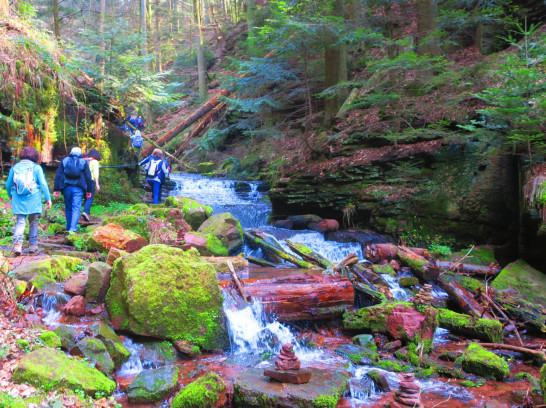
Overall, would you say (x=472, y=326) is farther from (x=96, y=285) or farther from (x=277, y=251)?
(x=96, y=285)

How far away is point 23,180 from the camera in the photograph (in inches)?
258

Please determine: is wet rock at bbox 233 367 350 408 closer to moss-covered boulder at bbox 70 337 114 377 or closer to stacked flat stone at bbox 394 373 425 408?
stacked flat stone at bbox 394 373 425 408

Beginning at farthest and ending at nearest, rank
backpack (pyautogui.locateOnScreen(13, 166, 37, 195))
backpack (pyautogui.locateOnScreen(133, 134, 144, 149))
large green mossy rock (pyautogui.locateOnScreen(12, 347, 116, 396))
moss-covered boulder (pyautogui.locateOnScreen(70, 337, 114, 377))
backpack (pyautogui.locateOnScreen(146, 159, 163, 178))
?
backpack (pyautogui.locateOnScreen(133, 134, 144, 149)) < backpack (pyautogui.locateOnScreen(146, 159, 163, 178)) < backpack (pyautogui.locateOnScreen(13, 166, 37, 195)) < moss-covered boulder (pyautogui.locateOnScreen(70, 337, 114, 377)) < large green mossy rock (pyautogui.locateOnScreen(12, 347, 116, 396))

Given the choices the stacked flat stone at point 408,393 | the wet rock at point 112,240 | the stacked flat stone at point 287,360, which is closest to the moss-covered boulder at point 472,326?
the stacked flat stone at point 408,393

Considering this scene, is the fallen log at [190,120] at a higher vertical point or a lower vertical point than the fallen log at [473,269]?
→ higher

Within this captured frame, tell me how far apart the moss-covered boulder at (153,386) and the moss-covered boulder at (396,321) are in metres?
3.20

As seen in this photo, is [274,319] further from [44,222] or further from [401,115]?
[401,115]

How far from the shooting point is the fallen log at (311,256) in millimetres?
8441

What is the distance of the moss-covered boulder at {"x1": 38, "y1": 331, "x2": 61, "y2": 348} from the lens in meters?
4.06

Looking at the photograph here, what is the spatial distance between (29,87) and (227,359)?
9.10 m

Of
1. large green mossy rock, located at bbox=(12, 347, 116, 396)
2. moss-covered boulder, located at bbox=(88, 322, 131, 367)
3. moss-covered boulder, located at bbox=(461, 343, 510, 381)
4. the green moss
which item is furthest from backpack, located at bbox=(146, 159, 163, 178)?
moss-covered boulder, located at bbox=(461, 343, 510, 381)

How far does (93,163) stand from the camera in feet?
32.0

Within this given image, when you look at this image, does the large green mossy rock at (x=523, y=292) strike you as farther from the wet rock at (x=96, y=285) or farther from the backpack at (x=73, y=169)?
the backpack at (x=73, y=169)

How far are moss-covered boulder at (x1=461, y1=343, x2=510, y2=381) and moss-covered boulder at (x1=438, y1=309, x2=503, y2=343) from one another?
1067 millimetres
